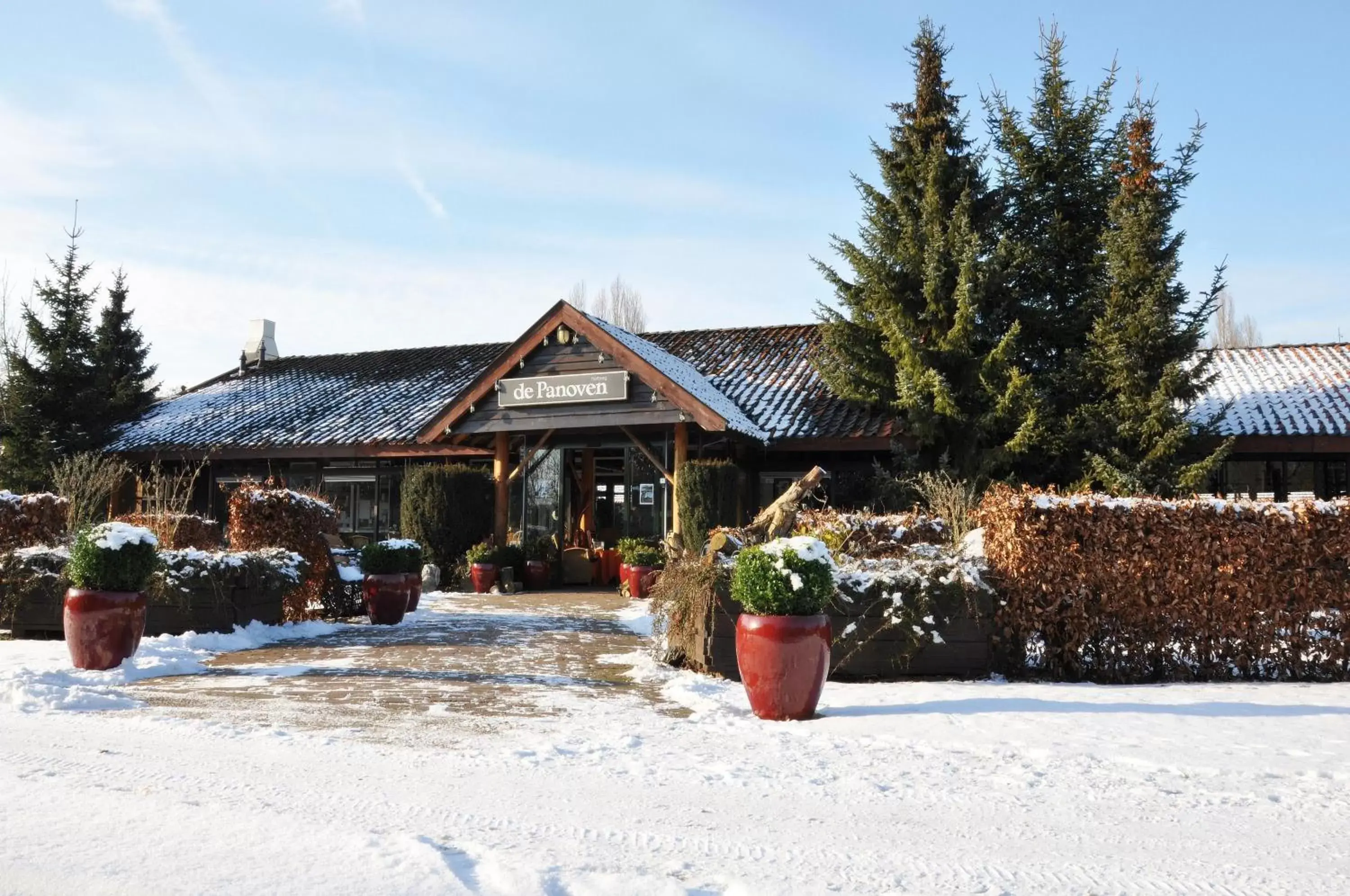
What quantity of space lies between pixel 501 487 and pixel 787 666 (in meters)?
11.3

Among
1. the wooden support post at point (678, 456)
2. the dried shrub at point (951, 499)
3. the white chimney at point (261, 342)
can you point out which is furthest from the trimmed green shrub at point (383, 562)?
the white chimney at point (261, 342)

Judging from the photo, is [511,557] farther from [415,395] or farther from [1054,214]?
[1054,214]

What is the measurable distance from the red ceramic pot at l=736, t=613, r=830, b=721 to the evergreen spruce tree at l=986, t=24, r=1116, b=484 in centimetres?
1114

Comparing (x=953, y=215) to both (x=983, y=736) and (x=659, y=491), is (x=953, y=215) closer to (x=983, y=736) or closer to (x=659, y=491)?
(x=659, y=491)

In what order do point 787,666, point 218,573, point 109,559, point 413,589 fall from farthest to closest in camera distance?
point 413,589
point 218,573
point 109,559
point 787,666

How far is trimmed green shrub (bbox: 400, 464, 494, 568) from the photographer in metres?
17.3

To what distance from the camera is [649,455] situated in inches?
647

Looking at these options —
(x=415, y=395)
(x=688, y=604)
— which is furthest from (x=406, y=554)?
(x=415, y=395)

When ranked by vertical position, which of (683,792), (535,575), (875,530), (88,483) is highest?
(88,483)

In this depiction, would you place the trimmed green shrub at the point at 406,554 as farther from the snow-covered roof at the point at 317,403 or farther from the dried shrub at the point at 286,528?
the snow-covered roof at the point at 317,403

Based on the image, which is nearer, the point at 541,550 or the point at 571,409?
the point at 571,409

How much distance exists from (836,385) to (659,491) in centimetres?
383

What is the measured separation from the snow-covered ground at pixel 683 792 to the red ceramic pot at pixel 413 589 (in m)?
4.15

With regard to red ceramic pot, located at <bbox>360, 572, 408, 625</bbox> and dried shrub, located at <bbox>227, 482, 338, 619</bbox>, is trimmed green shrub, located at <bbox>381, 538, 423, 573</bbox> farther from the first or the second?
dried shrub, located at <bbox>227, 482, 338, 619</bbox>
